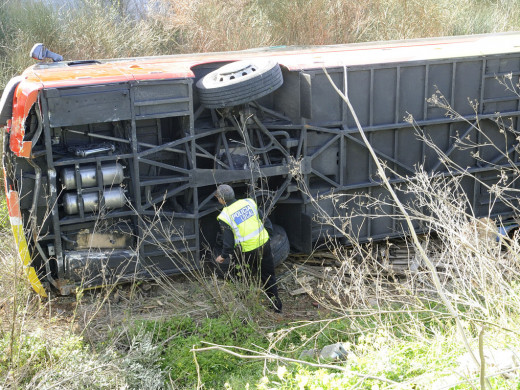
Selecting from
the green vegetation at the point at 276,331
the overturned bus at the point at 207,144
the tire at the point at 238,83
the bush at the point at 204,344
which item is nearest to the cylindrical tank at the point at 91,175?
the overturned bus at the point at 207,144

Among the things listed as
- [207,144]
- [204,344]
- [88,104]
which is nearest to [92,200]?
[88,104]

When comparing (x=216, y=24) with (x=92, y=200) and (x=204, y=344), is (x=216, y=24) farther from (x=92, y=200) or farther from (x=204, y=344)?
(x=204, y=344)

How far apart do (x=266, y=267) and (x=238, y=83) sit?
2.22m

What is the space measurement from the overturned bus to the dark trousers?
0.54m

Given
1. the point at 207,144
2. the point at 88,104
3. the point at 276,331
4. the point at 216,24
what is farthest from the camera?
the point at 216,24

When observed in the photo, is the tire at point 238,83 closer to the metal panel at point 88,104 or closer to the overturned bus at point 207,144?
the overturned bus at point 207,144

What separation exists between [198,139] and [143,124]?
865mm

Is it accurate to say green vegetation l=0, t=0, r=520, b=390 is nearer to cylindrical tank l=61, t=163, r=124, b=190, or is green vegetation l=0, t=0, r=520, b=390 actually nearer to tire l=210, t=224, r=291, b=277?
tire l=210, t=224, r=291, b=277

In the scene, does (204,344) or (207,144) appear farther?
(207,144)

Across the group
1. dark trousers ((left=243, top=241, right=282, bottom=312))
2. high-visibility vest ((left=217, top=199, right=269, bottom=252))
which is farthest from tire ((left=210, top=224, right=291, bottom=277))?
high-visibility vest ((left=217, top=199, right=269, bottom=252))

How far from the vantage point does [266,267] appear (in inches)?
316

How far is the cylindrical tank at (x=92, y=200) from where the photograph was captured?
7605 mm

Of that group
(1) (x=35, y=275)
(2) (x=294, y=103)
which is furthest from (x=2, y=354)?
(2) (x=294, y=103)

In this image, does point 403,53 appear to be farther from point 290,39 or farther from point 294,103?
point 290,39
